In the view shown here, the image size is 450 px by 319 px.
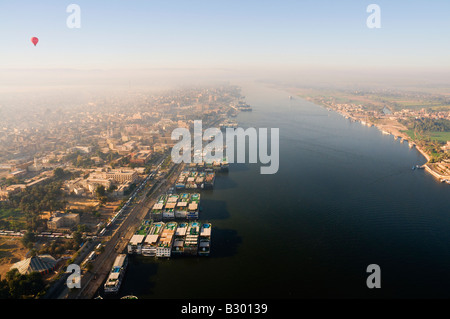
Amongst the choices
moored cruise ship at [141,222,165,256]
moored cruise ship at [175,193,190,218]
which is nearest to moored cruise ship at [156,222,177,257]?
moored cruise ship at [141,222,165,256]

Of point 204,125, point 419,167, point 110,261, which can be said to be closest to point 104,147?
point 204,125

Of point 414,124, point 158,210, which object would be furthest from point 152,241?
point 414,124

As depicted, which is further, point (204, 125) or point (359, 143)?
point (204, 125)

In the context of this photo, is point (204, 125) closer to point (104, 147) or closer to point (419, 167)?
point (104, 147)

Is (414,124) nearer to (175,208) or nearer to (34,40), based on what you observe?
(175,208)

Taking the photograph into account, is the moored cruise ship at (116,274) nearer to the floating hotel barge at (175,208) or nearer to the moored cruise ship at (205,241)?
the moored cruise ship at (205,241)

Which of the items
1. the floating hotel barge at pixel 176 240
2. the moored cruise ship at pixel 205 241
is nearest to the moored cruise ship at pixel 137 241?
the floating hotel barge at pixel 176 240

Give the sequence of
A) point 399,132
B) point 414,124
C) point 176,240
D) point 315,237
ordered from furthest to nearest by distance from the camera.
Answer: point 414,124 < point 399,132 < point 315,237 < point 176,240
